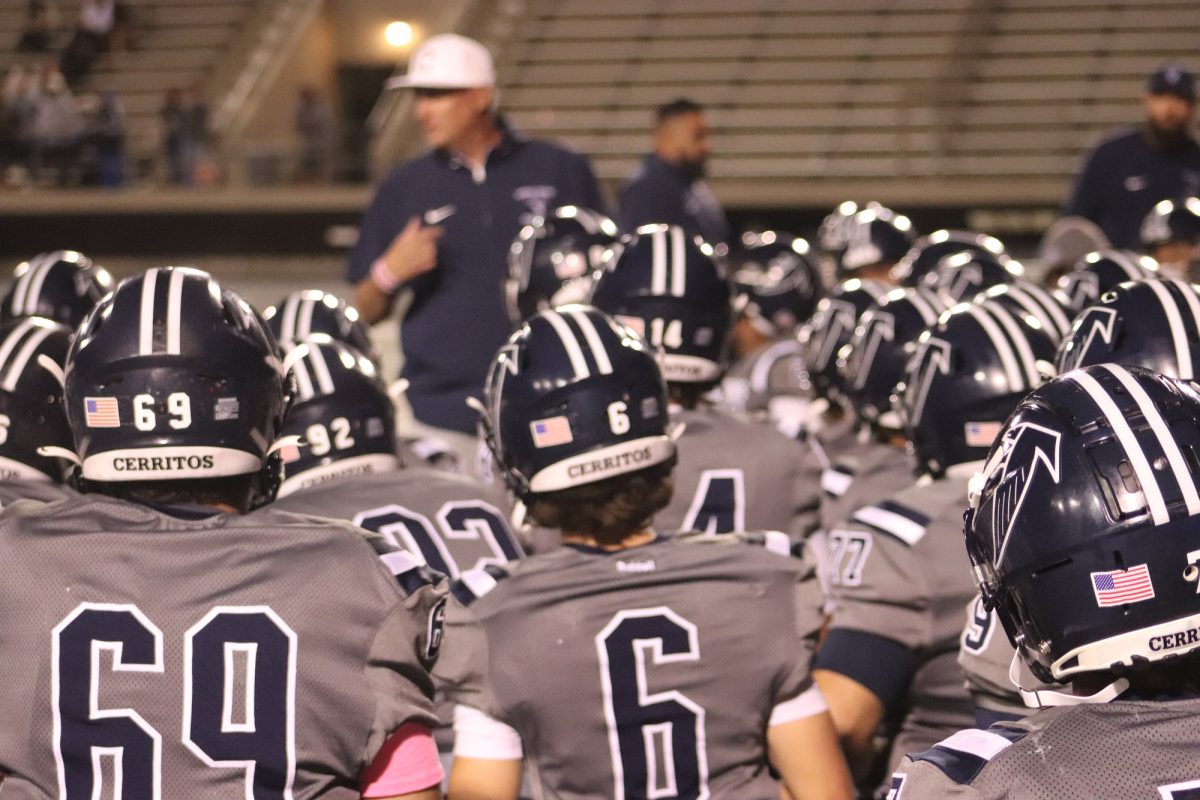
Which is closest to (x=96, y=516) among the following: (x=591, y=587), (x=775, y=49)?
(x=591, y=587)

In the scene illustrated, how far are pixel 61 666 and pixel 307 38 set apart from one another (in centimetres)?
2165

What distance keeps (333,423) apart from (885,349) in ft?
5.32

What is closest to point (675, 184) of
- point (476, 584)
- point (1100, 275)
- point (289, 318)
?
point (289, 318)

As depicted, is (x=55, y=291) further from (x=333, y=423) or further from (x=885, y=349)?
(x=885, y=349)

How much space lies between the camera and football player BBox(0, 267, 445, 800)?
233 cm

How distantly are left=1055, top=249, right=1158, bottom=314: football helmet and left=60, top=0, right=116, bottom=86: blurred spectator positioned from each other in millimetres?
19753

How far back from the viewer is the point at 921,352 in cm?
360

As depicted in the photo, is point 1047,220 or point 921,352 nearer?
point 921,352

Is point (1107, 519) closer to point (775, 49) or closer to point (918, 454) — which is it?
point (918, 454)

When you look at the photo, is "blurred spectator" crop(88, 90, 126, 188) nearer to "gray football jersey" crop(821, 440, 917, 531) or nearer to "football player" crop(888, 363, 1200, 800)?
"gray football jersey" crop(821, 440, 917, 531)

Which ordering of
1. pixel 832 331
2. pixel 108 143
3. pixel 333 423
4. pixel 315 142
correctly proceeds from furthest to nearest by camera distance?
1. pixel 315 142
2. pixel 108 143
3. pixel 832 331
4. pixel 333 423

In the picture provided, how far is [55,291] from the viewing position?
5148mm

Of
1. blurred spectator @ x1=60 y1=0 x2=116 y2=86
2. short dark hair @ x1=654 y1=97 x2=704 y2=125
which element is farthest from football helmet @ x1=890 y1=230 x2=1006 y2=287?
blurred spectator @ x1=60 y1=0 x2=116 y2=86

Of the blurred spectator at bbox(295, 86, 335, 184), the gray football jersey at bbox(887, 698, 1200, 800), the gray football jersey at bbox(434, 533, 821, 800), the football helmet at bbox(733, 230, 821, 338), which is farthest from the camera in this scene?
the blurred spectator at bbox(295, 86, 335, 184)
